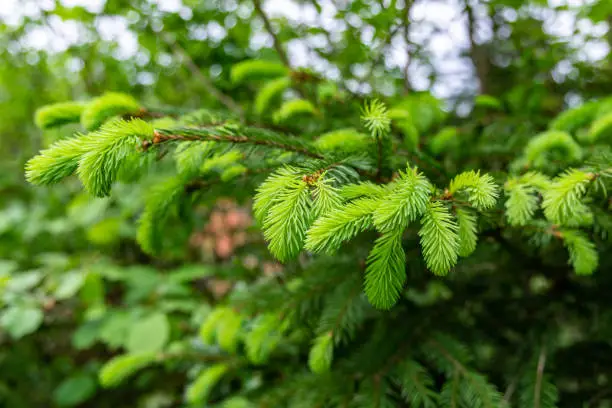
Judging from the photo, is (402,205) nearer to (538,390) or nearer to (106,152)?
(106,152)

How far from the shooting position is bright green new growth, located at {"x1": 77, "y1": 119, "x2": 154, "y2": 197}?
667 mm

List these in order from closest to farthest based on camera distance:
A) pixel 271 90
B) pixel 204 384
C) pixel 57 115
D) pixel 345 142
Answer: pixel 345 142
pixel 57 115
pixel 271 90
pixel 204 384

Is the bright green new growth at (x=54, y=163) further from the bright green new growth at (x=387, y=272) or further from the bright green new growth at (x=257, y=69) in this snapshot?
the bright green new growth at (x=257, y=69)

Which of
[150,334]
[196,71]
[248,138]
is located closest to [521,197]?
[248,138]

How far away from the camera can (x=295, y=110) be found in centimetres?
112

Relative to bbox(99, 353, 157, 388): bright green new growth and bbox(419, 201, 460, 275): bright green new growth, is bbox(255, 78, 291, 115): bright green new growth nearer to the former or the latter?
bbox(419, 201, 460, 275): bright green new growth

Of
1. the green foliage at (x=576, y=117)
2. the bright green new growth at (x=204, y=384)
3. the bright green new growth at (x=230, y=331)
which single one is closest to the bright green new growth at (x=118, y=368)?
the bright green new growth at (x=204, y=384)

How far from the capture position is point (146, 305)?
7.21 ft

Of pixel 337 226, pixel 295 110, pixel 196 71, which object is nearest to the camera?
pixel 337 226

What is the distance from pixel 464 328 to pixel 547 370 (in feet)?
0.77

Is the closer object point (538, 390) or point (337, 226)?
point (337, 226)

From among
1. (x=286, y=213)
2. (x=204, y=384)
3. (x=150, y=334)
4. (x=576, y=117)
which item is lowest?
(x=150, y=334)

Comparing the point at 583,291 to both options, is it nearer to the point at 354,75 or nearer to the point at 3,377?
the point at 354,75

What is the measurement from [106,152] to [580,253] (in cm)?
88
